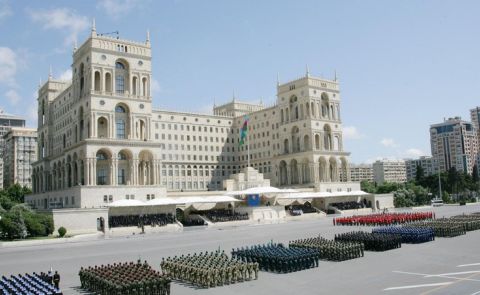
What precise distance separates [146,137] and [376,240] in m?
49.7

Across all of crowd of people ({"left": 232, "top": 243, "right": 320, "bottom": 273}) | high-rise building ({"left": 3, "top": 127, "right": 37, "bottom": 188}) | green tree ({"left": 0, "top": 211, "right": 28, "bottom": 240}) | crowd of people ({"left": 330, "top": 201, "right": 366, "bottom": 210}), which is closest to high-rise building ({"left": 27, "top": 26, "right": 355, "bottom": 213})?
crowd of people ({"left": 330, "top": 201, "right": 366, "bottom": 210})

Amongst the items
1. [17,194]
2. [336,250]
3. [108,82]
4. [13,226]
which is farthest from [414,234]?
[17,194]

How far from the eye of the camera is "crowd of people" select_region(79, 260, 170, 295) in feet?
67.6

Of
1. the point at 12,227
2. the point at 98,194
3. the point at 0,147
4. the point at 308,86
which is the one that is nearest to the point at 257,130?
the point at 308,86

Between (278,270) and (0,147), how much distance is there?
204m

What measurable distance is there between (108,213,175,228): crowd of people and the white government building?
2.66m

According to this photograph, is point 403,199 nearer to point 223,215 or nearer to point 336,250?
point 223,215

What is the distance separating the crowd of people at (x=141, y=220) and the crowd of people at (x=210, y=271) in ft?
121

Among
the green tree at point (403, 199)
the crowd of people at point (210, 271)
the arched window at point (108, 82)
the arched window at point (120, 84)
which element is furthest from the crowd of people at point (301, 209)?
the crowd of people at point (210, 271)

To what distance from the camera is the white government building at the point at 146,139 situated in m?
71.1

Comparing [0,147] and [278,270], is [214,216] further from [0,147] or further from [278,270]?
[0,147]

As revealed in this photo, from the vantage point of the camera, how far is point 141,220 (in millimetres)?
63062

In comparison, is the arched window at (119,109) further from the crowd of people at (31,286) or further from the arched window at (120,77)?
the crowd of people at (31,286)

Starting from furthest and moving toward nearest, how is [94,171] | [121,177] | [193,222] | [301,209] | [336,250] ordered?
[301,209]
[121,177]
[193,222]
[94,171]
[336,250]
